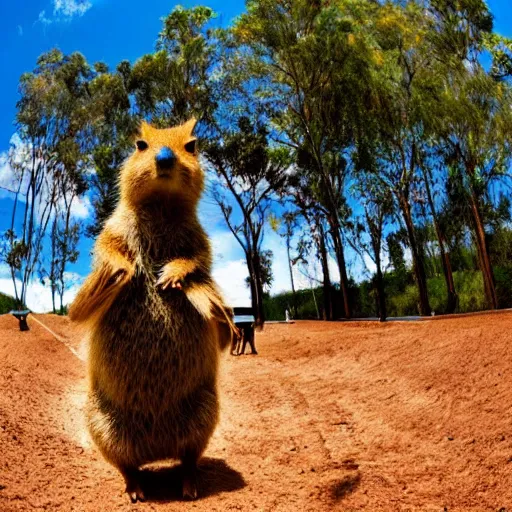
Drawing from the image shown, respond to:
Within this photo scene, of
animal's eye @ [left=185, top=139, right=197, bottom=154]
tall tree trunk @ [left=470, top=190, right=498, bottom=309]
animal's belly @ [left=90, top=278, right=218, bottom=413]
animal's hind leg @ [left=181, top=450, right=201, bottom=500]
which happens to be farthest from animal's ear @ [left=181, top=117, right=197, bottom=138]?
tall tree trunk @ [left=470, top=190, right=498, bottom=309]

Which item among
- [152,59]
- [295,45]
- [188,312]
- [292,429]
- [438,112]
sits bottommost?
[292,429]

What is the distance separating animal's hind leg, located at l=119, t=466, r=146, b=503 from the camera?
3057 millimetres

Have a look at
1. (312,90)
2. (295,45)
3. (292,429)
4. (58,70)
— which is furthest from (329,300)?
(292,429)

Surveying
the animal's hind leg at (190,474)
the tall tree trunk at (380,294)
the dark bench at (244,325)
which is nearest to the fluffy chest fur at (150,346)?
the animal's hind leg at (190,474)

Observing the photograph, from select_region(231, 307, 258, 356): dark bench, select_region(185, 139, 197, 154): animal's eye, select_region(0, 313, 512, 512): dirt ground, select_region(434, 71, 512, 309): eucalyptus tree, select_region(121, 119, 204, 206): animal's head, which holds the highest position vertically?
select_region(434, 71, 512, 309): eucalyptus tree

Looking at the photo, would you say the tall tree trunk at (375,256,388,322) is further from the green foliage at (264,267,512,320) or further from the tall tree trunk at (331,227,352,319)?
the green foliage at (264,267,512,320)

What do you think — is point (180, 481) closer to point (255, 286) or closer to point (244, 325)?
point (244, 325)

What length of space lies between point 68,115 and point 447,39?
1516cm

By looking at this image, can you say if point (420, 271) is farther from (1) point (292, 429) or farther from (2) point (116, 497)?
(2) point (116, 497)

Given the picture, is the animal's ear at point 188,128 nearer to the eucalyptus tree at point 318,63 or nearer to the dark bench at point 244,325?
the dark bench at point 244,325

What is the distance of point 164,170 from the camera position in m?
3.27

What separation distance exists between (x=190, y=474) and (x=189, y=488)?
0.09 metres

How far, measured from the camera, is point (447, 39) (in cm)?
1897

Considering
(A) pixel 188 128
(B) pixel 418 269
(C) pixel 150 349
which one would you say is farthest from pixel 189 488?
(B) pixel 418 269
